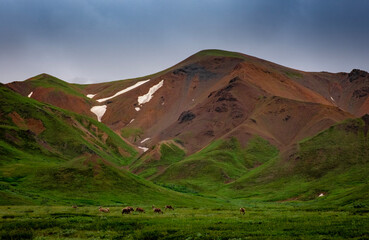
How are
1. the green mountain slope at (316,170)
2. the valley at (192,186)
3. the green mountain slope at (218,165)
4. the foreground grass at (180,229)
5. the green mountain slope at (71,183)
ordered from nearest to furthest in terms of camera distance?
the foreground grass at (180,229), the valley at (192,186), the green mountain slope at (71,183), the green mountain slope at (316,170), the green mountain slope at (218,165)

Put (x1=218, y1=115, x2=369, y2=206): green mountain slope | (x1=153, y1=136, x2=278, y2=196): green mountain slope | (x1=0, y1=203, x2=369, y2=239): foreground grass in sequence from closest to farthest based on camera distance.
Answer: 1. (x1=0, y1=203, x2=369, y2=239): foreground grass
2. (x1=218, y1=115, x2=369, y2=206): green mountain slope
3. (x1=153, y1=136, x2=278, y2=196): green mountain slope

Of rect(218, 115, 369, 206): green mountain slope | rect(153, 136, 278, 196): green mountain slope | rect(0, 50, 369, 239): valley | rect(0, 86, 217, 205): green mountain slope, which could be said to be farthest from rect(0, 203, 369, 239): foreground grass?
rect(153, 136, 278, 196): green mountain slope

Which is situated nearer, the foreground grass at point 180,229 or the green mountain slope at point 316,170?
the foreground grass at point 180,229

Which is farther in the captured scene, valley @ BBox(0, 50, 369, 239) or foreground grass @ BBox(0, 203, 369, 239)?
valley @ BBox(0, 50, 369, 239)

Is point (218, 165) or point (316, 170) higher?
point (218, 165)

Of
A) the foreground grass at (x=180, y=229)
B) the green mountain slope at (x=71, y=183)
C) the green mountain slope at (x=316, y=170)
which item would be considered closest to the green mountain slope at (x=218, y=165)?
the green mountain slope at (x=316, y=170)

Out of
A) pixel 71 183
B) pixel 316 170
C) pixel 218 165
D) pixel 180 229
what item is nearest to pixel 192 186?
pixel 218 165

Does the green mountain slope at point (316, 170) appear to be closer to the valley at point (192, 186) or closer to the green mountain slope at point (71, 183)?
the valley at point (192, 186)

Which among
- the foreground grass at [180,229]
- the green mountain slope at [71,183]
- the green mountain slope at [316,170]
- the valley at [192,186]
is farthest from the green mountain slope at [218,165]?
the foreground grass at [180,229]

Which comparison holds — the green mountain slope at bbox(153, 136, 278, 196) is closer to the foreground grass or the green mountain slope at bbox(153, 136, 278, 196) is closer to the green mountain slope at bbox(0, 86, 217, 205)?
the green mountain slope at bbox(0, 86, 217, 205)

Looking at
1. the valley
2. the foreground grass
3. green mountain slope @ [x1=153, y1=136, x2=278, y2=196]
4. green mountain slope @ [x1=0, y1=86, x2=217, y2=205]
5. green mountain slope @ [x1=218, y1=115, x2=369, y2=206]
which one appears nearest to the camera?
the foreground grass

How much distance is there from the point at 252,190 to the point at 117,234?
4136 inches

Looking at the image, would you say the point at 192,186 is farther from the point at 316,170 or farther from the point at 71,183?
the point at 71,183

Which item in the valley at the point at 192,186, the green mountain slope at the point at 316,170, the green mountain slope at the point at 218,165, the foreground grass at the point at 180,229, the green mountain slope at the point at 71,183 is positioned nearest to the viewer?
the foreground grass at the point at 180,229
